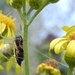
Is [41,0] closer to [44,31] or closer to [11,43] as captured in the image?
[11,43]

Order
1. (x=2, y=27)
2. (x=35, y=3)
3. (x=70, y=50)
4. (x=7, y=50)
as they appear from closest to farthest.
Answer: (x=70, y=50) → (x=35, y=3) → (x=7, y=50) → (x=2, y=27)

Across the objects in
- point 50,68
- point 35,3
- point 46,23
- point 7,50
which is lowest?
point 46,23

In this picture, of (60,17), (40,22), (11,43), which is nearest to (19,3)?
(11,43)

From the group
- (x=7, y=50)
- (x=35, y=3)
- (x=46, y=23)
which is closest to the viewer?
(x=35, y=3)

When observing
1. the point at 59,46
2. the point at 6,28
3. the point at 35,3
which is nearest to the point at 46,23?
the point at 6,28

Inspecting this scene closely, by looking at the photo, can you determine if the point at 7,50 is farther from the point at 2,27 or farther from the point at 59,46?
the point at 59,46

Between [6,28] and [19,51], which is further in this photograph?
[6,28]

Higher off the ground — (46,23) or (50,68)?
(50,68)

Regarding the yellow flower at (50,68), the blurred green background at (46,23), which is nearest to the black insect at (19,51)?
the yellow flower at (50,68)

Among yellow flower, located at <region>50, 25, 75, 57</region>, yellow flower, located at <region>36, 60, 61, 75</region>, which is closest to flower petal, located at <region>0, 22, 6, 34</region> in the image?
yellow flower, located at <region>36, 60, 61, 75</region>

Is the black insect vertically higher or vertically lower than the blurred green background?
higher

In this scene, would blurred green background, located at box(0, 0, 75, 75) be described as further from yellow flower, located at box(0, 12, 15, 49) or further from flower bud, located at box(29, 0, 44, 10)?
flower bud, located at box(29, 0, 44, 10)
